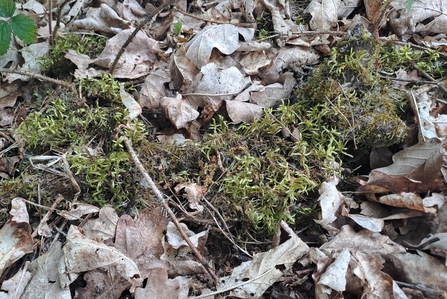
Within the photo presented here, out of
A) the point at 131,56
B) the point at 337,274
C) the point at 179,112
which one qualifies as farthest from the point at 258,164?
the point at 131,56

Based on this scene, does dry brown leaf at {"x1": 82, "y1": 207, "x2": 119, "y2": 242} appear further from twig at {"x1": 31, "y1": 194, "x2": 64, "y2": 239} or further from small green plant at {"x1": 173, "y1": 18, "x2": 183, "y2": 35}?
small green plant at {"x1": 173, "y1": 18, "x2": 183, "y2": 35}

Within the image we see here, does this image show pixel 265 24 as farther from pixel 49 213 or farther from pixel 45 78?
pixel 49 213

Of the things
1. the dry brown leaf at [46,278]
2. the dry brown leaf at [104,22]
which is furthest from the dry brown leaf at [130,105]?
the dry brown leaf at [46,278]

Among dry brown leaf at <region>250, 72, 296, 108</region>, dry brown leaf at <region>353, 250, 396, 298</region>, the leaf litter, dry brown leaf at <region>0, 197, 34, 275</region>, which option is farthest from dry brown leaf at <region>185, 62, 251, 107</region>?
dry brown leaf at <region>353, 250, 396, 298</region>

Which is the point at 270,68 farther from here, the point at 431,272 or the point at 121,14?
the point at 431,272

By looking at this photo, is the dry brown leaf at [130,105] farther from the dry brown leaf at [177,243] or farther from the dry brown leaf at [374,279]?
the dry brown leaf at [374,279]

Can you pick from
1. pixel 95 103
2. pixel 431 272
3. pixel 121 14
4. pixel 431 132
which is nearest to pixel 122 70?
pixel 95 103
